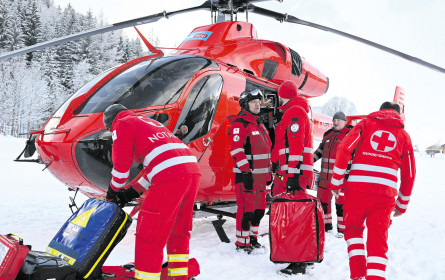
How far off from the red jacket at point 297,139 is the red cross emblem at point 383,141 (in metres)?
0.87

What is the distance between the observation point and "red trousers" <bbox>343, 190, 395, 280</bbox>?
2613mm

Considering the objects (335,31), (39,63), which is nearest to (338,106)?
(39,63)

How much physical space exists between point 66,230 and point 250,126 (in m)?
2.21

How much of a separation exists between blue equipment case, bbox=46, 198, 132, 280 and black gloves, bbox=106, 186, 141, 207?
0.08m

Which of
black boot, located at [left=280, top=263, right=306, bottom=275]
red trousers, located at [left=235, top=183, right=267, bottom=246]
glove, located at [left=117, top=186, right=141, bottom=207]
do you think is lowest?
black boot, located at [left=280, top=263, right=306, bottom=275]

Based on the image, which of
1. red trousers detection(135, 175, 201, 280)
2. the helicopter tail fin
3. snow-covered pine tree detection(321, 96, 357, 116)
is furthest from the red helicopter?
snow-covered pine tree detection(321, 96, 357, 116)

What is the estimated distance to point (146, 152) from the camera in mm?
2596

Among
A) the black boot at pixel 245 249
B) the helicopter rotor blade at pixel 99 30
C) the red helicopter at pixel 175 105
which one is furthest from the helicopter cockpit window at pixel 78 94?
the black boot at pixel 245 249

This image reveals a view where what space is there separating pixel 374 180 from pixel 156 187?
1685 mm

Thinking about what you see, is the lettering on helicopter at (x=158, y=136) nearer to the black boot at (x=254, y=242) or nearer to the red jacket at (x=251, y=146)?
the red jacket at (x=251, y=146)

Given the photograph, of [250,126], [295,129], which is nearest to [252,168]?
[250,126]

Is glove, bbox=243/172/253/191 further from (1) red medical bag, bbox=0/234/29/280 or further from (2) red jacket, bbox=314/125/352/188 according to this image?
(1) red medical bag, bbox=0/234/29/280

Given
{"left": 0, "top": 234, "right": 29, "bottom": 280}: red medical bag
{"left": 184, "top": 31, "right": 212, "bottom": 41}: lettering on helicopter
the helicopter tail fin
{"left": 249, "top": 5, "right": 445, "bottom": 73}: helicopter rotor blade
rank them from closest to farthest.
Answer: {"left": 0, "top": 234, "right": 29, "bottom": 280}: red medical bag
{"left": 249, "top": 5, "right": 445, "bottom": 73}: helicopter rotor blade
{"left": 184, "top": 31, "right": 212, "bottom": 41}: lettering on helicopter
the helicopter tail fin

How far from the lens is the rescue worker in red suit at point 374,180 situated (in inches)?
104
